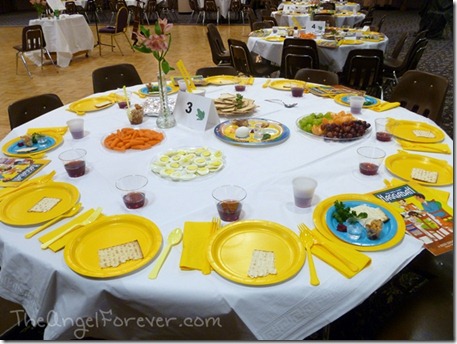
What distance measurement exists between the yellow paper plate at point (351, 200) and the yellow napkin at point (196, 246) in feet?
1.15

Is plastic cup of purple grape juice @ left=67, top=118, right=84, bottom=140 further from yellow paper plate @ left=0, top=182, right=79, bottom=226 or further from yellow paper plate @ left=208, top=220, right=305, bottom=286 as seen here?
yellow paper plate @ left=208, top=220, right=305, bottom=286

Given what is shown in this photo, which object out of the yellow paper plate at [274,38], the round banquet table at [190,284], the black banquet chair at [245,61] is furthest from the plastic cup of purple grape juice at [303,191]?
the yellow paper plate at [274,38]

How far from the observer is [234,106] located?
2.03 meters

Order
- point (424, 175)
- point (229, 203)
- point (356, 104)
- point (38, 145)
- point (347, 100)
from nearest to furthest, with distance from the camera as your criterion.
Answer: point (229, 203) → point (424, 175) → point (38, 145) → point (356, 104) → point (347, 100)

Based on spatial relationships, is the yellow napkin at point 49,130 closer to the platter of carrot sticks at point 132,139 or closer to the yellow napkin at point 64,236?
the platter of carrot sticks at point 132,139

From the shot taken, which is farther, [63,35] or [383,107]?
[63,35]

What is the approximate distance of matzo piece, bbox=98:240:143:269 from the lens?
3.22ft

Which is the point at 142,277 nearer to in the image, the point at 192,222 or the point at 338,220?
the point at 192,222

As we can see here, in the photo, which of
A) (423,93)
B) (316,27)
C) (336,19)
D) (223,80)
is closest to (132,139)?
(223,80)

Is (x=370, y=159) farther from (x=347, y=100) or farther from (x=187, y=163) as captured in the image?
(x=347, y=100)

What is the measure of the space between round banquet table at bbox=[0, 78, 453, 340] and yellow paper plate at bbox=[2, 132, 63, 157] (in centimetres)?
22

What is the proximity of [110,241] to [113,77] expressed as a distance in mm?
2146

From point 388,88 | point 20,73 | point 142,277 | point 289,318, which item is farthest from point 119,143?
point 20,73

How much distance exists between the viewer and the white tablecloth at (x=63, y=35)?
6.30 metres
